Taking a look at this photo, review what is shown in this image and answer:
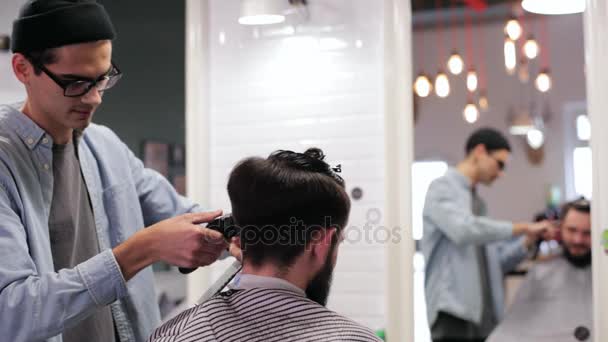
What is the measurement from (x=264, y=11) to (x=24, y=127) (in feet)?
4.11

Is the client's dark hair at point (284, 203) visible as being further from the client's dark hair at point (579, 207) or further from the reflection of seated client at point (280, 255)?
→ the client's dark hair at point (579, 207)

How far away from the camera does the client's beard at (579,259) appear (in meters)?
3.88

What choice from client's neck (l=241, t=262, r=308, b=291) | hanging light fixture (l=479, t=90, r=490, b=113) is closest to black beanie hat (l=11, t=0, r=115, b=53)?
client's neck (l=241, t=262, r=308, b=291)

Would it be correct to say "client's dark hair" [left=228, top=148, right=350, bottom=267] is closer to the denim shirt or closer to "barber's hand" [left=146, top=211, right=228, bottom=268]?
"barber's hand" [left=146, top=211, right=228, bottom=268]

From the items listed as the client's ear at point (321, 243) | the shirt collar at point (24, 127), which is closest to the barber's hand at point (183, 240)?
the client's ear at point (321, 243)

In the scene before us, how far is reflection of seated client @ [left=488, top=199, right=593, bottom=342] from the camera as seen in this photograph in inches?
130

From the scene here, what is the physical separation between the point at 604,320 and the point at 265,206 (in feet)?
5.02

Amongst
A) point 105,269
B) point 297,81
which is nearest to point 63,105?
point 105,269

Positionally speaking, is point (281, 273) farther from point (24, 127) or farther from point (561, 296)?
point (561, 296)

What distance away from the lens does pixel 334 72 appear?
2736 mm

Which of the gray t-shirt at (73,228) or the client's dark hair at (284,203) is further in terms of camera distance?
the gray t-shirt at (73,228)

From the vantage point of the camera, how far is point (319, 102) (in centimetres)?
277

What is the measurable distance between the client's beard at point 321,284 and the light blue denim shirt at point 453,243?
220 centimetres

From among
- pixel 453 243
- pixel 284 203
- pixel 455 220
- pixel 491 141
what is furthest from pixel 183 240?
pixel 491 141
